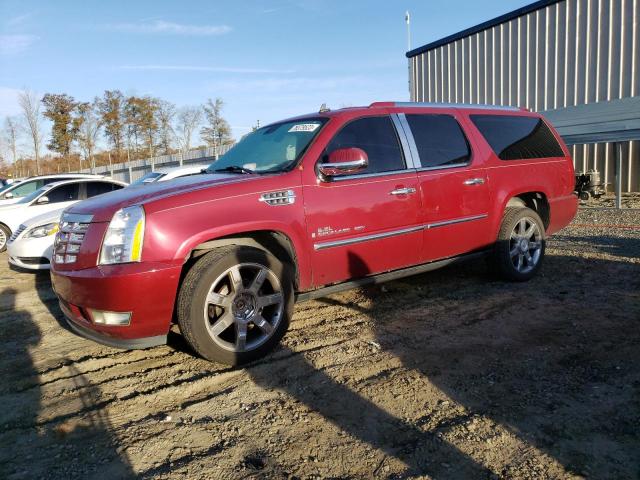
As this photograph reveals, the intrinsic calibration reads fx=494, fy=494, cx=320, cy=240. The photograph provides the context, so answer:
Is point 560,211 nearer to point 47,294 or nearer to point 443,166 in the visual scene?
point 443,166

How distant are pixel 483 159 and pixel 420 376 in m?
2.68

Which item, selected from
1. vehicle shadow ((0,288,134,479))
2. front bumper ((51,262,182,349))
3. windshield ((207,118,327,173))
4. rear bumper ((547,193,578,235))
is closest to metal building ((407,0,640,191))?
rear bumper ((547,193,578,235))

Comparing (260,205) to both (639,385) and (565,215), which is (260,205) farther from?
(565,215)

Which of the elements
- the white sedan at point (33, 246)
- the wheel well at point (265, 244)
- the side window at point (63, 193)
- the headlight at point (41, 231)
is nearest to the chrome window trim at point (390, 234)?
the wheel well at point (265, 244)

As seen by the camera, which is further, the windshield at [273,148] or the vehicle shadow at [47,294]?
the vehicle shadow at [47,294]

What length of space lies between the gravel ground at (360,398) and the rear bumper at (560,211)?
1.20m

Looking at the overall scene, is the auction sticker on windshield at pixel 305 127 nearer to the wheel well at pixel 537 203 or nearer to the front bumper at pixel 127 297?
the front bumper at pixel 127 297

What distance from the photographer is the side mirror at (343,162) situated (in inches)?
149

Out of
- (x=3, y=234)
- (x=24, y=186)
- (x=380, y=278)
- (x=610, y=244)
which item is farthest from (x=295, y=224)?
(x=24, y=186)

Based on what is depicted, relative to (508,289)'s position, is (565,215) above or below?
above

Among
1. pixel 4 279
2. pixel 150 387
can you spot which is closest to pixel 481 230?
pixel 150 387

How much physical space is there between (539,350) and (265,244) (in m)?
2.14

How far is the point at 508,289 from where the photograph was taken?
203 inches

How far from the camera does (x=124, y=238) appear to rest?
3.15 m
